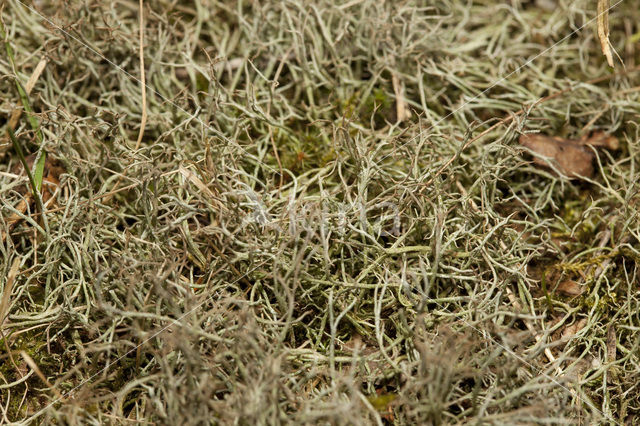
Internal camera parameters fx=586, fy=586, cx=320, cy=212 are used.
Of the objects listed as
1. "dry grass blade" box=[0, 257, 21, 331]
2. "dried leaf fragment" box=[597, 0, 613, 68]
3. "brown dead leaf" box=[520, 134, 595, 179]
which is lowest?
"dry grass blade" box=[0, 257, 21, 331]

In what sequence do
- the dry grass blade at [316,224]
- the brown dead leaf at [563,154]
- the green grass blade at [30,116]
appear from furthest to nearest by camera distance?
the brown dead leaf at [563,154], the green grass blade at [30,116], the dry grass blade at [316,224]

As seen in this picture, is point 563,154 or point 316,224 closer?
point 316,224

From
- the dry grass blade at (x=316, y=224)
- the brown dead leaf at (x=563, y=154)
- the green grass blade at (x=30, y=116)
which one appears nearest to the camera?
the dry grass blade at (x=316, y=224)

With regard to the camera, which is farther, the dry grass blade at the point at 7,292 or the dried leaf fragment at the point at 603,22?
the dried leaf fragment at the point at 603,22

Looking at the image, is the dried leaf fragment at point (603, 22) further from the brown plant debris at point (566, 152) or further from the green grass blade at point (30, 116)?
the green grass blade at point (30, 116)

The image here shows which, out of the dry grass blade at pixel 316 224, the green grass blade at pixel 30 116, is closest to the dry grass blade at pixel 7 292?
the dry grass blade at pixel 316 224

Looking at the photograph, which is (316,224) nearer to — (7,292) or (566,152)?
(7,292)

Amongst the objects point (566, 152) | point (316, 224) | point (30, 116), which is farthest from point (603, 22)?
point (30, 116)

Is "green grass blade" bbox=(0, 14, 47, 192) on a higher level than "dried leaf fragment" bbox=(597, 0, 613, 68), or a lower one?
lower

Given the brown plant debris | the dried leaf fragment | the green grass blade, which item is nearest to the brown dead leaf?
the brown plant debris

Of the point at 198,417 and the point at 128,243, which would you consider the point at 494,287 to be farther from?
the point at 128,243

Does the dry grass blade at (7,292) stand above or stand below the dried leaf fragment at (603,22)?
below

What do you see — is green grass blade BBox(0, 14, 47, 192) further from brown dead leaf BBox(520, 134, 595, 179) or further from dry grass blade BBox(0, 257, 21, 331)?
brown dead leaf BBox(520, 134, 595, 179)
